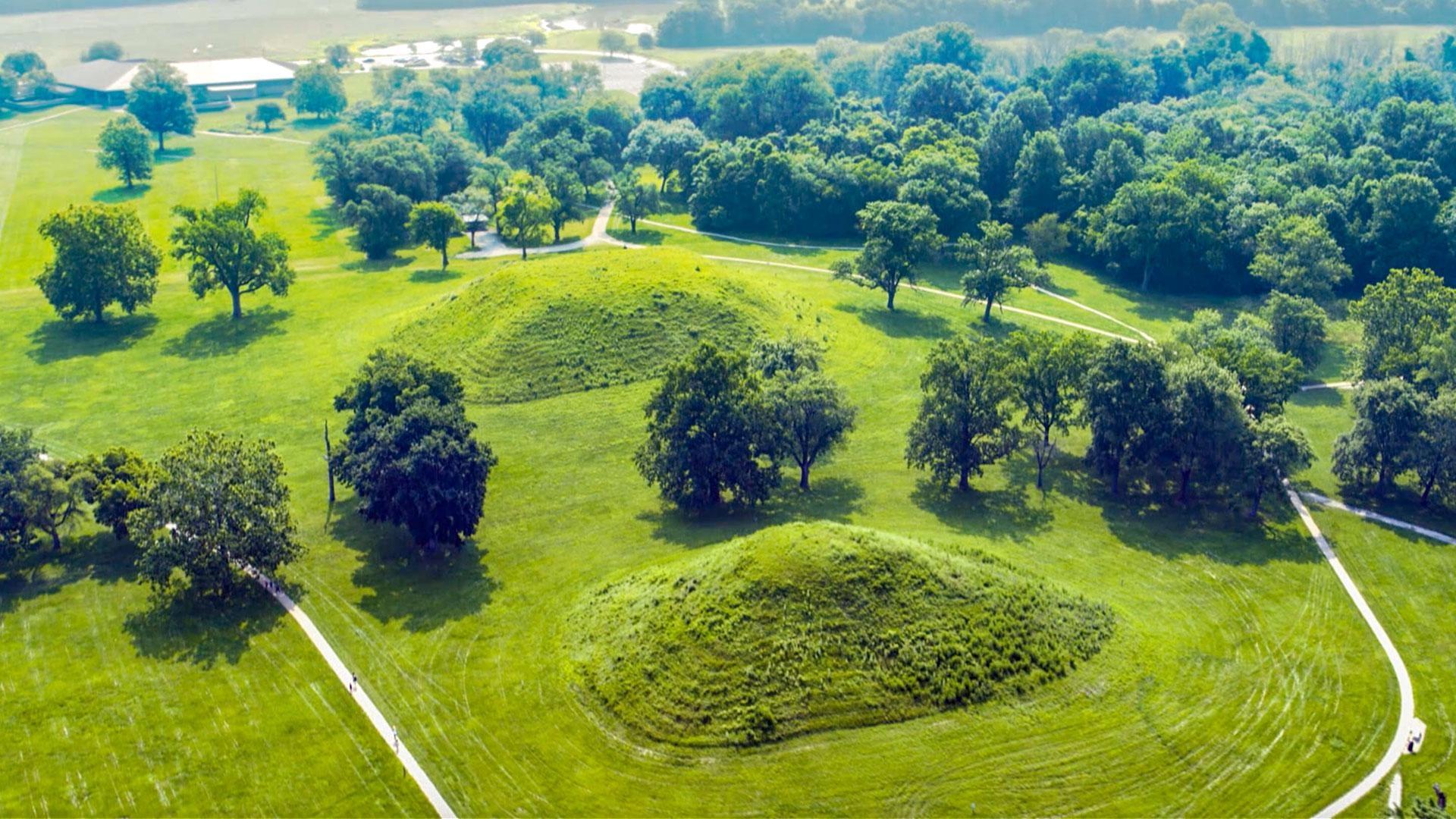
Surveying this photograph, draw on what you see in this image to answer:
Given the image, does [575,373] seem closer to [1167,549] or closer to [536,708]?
[536,708]

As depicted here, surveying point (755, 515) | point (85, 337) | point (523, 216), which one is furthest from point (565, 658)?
point (523, 216)

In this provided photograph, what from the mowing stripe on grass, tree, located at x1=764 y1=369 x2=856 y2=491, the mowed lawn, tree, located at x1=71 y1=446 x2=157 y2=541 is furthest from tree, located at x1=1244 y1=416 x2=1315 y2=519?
tree, located at x1=71 y1=446 x2=157 y2=541

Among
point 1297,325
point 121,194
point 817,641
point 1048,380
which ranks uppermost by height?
point 1297,325

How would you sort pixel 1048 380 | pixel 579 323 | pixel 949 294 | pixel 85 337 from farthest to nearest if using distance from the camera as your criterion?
pixel 949 294 → pixel 85 337 → pixel 579 323 → pixel 1048 380

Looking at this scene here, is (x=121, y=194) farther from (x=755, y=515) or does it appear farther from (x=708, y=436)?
(x=755, y=515)

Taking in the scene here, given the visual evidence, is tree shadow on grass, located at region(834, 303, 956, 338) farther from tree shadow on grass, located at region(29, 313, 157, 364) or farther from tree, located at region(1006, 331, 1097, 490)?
tree shadow on grass, located at region(29, 313, 157, 364)

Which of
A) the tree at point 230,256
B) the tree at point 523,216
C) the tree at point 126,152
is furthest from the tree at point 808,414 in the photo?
the tree at point 126,152

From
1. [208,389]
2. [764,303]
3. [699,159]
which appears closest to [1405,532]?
[764,303]
